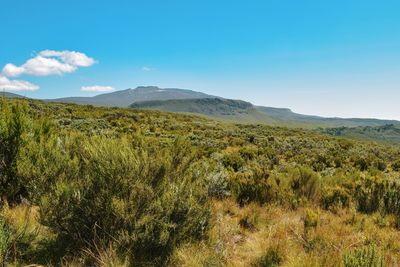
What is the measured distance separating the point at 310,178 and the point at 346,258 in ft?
15.9

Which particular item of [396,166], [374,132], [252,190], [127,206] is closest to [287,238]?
[127,206]

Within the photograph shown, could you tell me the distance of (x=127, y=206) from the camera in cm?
401

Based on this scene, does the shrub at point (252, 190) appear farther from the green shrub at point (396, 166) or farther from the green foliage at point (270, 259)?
the green shrub at point (396, 166)

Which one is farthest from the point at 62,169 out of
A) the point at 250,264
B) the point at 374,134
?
the point at 374,134

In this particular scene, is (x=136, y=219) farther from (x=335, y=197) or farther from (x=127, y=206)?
(x=335, y=197)

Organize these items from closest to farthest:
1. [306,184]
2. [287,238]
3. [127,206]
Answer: [127,206] < [287,238] < [306,184]

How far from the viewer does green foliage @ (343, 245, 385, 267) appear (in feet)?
10.1

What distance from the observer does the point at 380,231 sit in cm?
529

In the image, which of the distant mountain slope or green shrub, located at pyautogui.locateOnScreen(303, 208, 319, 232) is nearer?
green shrub, located at pyautogui.locateOnScreen(303, 208, 319, 232)

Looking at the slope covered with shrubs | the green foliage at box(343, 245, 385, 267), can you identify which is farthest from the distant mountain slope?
the green foliage at box(343, 245, 385, 267)

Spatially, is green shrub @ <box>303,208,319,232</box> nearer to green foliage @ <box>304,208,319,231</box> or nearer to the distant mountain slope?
green foliage @ <box>304,208,319,231</box>

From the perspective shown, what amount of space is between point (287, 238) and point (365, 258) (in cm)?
163

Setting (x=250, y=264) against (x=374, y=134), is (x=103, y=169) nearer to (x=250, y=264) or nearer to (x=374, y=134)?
(x=250, y=264)

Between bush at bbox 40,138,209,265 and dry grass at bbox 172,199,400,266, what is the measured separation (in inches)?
13.9
